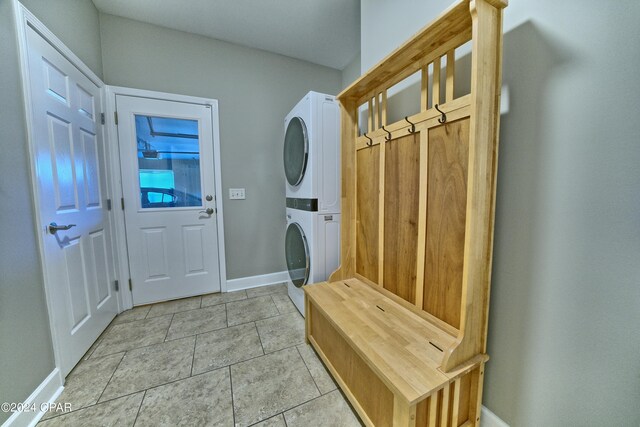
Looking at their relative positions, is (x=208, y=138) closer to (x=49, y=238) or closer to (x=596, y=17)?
(x=49, y=238)

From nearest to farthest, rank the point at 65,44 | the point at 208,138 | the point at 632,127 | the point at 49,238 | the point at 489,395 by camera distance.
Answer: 1. the point at 632,127
2. the point at 489,395
3. the point at 49,238
4. the point at 65,44
5. the point at 208,138

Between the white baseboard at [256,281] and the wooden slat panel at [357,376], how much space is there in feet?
4.57

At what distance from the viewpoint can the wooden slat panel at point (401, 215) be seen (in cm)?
117

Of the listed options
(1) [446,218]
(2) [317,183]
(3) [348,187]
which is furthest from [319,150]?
(1) [446,218]

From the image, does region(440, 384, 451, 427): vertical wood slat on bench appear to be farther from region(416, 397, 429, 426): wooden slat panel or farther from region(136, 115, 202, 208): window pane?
region(136, 115, 202, 208): window pane

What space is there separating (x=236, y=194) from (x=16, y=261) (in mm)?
1614

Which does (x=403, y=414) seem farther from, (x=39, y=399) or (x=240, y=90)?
(x=240, y=90)

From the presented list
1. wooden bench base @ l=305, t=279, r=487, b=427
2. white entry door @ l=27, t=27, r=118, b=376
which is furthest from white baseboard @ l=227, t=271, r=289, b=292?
wooden bench base @ l=305, t=279, r=487, b=427

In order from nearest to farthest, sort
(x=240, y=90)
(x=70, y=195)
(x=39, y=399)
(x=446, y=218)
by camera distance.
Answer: (x=446, y=218) < (x=39, y=399) < (x=70, y=195) < (x=240, y=90)

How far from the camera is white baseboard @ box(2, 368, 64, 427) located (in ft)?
3.29

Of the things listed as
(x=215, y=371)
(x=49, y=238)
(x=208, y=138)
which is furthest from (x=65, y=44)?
(x=215, y=371)

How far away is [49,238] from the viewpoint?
1270 millimetres

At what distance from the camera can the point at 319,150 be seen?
5.82 feet

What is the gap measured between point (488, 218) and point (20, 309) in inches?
83.1
